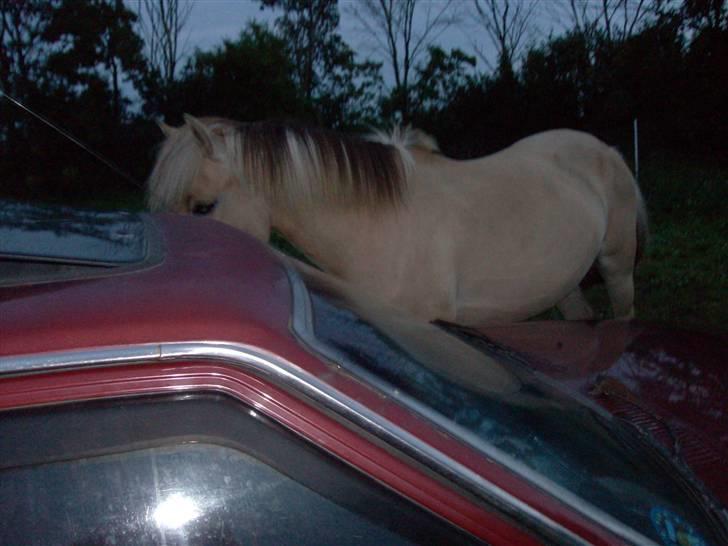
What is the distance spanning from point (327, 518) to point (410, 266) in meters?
1.89

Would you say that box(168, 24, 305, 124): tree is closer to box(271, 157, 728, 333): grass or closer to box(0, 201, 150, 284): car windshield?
box(271, 157, 728, 333): grass

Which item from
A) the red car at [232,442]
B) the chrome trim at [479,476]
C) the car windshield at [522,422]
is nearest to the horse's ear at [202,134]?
the car windshield at [522,422]

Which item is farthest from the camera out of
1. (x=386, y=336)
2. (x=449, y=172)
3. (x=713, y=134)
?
(x=713, y=134)

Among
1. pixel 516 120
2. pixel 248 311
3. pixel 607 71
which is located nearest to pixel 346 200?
pixel 248 311

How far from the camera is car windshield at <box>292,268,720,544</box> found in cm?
107

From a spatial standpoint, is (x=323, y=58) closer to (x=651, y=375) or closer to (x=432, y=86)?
(x=432, y=86)

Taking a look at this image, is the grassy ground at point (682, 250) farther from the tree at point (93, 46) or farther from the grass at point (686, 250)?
the tree at point (93, 46)

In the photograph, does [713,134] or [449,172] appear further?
[713,134]

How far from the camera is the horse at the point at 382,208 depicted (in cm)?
286

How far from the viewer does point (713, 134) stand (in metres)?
15.9

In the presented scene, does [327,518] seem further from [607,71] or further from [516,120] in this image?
[607,71]

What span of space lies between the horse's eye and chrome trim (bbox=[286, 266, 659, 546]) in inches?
73.6

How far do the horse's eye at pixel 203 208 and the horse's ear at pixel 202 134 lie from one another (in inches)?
7.2

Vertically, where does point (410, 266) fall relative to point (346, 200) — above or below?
below
